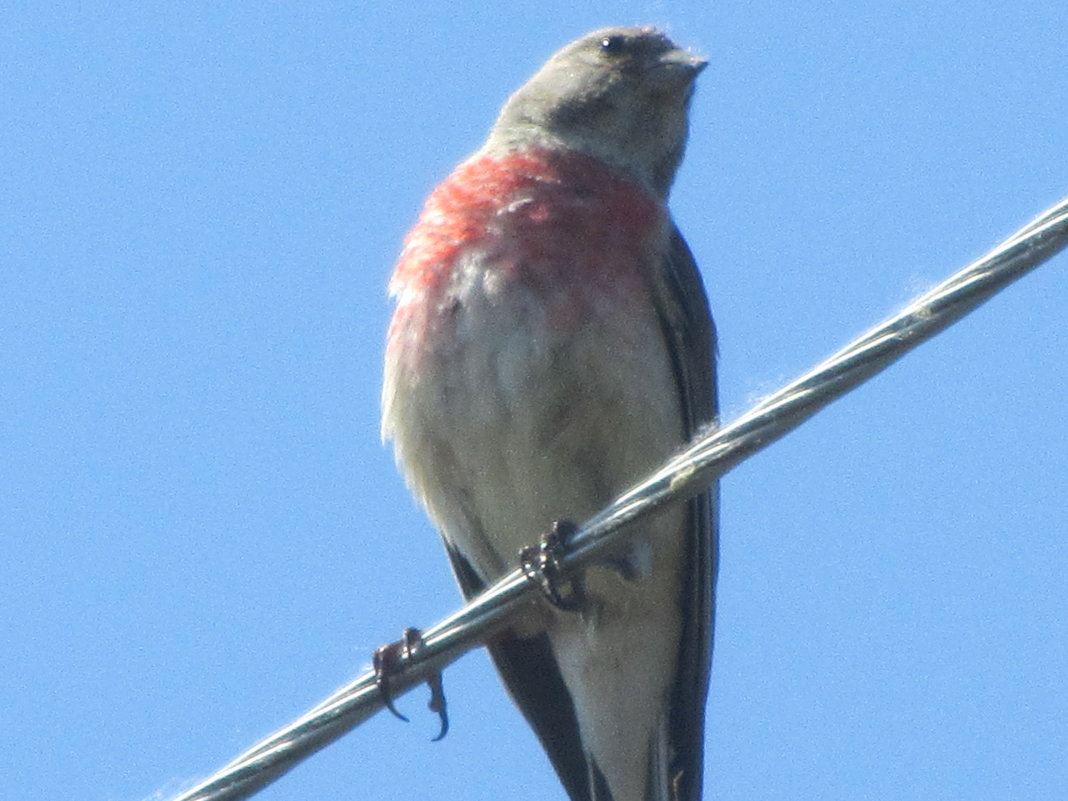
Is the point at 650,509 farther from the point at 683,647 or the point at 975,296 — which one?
the point at 683,647

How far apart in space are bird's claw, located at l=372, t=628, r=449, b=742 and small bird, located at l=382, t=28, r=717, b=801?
Result: 0.45m

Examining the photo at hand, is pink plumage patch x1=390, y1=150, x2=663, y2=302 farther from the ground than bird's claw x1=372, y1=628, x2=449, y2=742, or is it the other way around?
pink plumage patch x1=390, y1=150, x2=663, y2=302

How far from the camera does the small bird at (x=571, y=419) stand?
6586mm

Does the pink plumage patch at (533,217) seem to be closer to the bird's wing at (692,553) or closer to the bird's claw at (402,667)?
the bird's wing at (692,553)

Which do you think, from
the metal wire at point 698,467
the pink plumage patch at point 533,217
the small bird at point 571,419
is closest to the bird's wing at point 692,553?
the small bird at point 571,419

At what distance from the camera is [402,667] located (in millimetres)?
5730

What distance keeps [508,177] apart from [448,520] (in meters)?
1.36

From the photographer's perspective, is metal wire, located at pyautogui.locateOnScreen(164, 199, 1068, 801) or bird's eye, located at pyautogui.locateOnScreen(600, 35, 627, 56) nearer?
metal wire, located at pyautogui.locateOnScreen(164, 199, 1068, 801)

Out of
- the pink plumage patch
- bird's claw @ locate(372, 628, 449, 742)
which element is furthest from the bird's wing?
bird's claw @ locate(372, 628, 449, 742)

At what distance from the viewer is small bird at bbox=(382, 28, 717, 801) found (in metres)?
6.59

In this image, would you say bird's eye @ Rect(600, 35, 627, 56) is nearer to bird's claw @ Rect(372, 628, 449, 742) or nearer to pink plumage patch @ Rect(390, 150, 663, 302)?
pink plumage patch @ Rect(390, 150, 663, 302)

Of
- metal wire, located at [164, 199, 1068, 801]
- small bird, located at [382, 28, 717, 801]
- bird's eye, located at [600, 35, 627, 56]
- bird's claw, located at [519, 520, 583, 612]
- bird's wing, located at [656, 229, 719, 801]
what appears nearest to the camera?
metal wire, located at [164, 199, 1068, 801]

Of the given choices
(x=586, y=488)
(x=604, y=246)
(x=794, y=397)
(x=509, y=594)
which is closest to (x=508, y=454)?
(x=586, y=488)

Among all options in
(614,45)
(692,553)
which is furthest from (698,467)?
(614,45)
